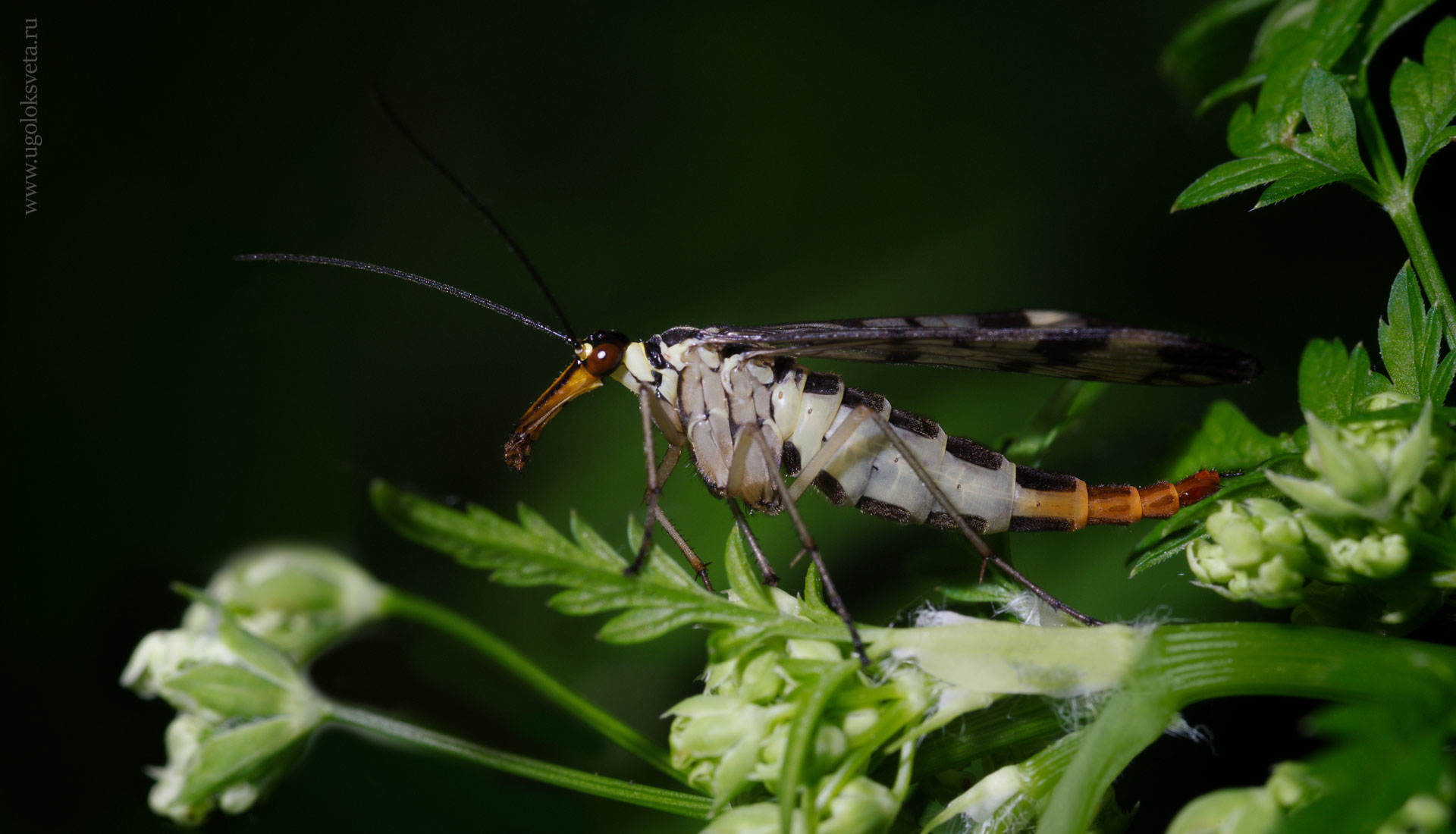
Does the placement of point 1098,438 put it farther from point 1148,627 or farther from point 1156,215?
point 1148,627

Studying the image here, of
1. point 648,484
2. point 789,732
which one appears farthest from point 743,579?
point 648,484

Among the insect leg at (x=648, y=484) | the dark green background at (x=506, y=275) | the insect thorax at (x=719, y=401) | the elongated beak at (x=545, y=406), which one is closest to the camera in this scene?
the insect leg at (x=648, y=484)

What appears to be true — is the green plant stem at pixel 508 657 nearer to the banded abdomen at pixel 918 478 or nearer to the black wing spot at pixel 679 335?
the banded abdomen at pixel 918 478

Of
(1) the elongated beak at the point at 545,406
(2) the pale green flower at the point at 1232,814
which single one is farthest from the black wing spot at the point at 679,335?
(2) the pale green flower at the point at 1232,814

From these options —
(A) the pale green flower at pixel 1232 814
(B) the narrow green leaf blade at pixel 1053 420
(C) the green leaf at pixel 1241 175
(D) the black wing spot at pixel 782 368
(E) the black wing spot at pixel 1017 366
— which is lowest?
(A) the pale green flower at pixel 1232 814

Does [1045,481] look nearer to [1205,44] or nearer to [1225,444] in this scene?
[1225,444]

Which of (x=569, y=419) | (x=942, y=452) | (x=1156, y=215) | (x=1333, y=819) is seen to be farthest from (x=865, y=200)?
(x=1333, y=819)
